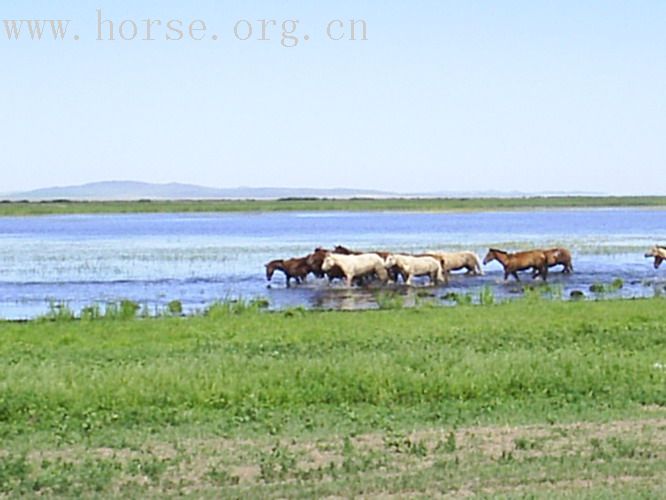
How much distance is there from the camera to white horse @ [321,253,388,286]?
115 feet

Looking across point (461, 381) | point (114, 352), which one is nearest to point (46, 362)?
point (114, 352)

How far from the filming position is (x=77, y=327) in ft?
67.5

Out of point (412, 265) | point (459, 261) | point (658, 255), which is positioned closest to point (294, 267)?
point (412, 265)

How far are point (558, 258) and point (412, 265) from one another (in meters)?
5.98

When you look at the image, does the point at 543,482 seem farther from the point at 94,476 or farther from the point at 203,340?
the point at 203,340

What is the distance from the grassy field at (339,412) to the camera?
8.68 m

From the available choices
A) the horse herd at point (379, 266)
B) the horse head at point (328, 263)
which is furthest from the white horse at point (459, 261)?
the horse head at point (328, 263)

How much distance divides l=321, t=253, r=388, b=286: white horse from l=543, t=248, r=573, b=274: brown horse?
572 centimetres

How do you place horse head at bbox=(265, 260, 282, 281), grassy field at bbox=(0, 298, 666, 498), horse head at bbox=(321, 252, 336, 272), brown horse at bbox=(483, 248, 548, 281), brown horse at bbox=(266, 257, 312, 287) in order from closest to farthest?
1. grassy field at bbox=(0, 298, 666, 498)
2. horse head at bbox=(321, 252, 336, 272)
3. brown horse at bbox=(266, 257, 312, 287)
4. horse head at bbox=(265, 260, 282, 281)
5. brown horse at bbox=(483, 248, 548, 281)

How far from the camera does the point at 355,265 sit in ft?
116

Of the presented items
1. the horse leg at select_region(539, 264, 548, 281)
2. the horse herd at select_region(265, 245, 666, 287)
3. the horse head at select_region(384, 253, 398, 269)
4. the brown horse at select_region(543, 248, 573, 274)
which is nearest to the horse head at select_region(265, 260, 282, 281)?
the horse herd at select_region(265, 245, 666, 287)

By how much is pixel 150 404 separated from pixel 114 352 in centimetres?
435

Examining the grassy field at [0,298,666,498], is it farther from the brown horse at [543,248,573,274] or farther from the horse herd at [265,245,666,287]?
the brown horse at [543,248,573,274]

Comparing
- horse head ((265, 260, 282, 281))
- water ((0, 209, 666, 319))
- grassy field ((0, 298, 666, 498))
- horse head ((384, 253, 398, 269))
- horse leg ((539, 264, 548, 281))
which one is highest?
grassy field ((0, 298, 666, 498))
